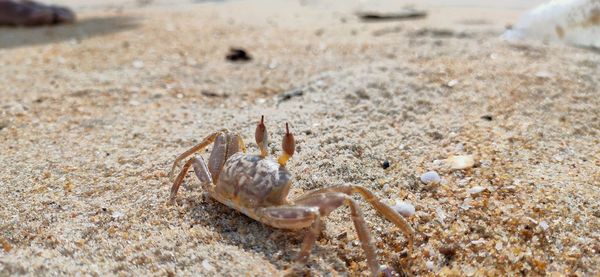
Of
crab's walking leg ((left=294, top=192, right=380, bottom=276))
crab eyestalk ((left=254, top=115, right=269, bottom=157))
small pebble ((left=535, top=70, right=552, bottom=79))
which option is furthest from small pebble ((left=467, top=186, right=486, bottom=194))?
small pebble ((left=535, top=70, right=552, bottom=79))

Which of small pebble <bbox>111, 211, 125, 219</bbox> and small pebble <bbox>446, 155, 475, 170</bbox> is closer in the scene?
small pebble <bbox>111, 211, 125, 219</bbox>

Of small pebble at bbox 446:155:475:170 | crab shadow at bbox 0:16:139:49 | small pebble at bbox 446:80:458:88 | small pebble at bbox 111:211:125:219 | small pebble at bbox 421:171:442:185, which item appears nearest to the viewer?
small pebble at bbox 111:211:125:219

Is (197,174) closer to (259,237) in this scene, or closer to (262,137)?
(262,137)

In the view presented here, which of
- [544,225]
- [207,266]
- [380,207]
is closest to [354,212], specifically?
[380,207]

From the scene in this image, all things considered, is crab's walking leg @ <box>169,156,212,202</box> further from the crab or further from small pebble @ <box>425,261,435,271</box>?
small pebble @ <box>425,261,435,271</box>

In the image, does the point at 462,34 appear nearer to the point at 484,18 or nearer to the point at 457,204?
the point at 484,18

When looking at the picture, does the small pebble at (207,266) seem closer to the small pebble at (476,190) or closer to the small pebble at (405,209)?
the small pebble at (405,209)
